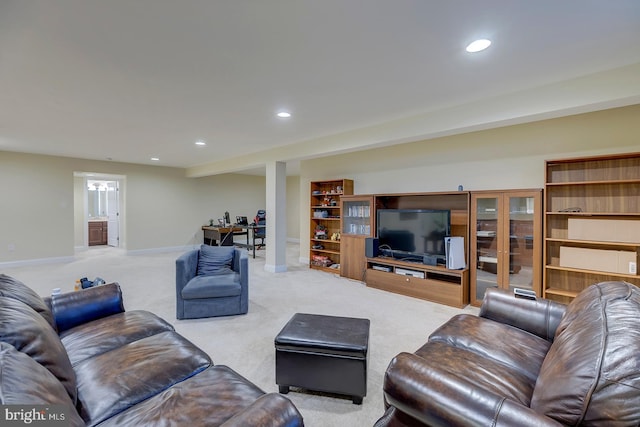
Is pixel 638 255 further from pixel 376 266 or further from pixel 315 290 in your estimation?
pixel 315 290

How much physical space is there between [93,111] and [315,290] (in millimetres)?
3633

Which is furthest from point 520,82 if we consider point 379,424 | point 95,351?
point 95,351

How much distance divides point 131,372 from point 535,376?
1996 millimetres

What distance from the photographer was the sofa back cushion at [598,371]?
0.84m

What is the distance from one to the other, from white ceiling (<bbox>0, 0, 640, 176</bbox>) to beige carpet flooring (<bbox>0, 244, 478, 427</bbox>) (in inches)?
86.9

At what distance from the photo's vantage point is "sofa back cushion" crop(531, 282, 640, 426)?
2.76 ft

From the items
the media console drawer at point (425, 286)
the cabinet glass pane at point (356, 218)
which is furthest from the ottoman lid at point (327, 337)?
the cabinet glass pane at point (356, 218)

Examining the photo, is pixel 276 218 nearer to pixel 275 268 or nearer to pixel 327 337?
pixel 275 268

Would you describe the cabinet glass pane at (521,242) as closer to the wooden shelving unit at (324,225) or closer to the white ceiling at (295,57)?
the white ceiling at (295,57)

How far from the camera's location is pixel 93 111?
3371 mm

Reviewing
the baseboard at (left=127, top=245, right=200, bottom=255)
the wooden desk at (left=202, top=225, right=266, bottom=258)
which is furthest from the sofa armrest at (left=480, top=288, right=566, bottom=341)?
the baseboard at (left=127, top=245, right=200, bottom=255)

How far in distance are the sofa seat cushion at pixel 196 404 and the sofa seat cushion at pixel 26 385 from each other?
0.26 m

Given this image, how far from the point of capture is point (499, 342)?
172 cm

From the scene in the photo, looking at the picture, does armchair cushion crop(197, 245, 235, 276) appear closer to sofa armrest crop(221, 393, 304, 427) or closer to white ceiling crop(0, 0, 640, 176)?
white ceiling crop(0, 0, 640, 176)
